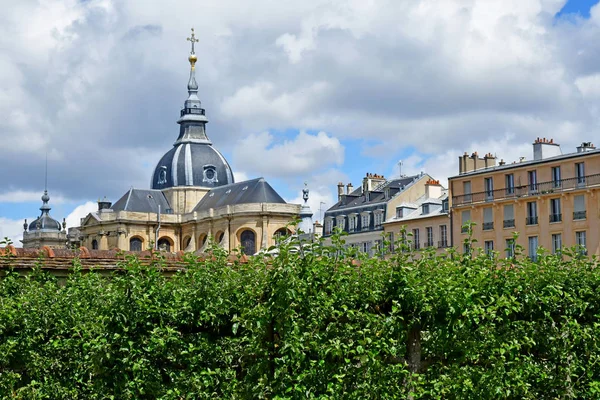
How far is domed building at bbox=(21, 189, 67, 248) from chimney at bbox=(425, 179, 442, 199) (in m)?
87.9

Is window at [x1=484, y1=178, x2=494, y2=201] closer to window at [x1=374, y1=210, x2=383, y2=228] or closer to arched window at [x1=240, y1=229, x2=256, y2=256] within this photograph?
window at [x1=374, y1=210, x2=383, y2=228]

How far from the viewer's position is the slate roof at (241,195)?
348 ft

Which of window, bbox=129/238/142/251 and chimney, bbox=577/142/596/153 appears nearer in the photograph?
chimney, bbox=577/142/596/153

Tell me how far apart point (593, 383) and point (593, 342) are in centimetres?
65

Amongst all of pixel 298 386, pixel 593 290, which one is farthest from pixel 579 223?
pixel 298 386

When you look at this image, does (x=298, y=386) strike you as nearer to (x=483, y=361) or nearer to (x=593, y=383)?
(x=483, y=361)

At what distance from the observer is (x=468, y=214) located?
2363 inches

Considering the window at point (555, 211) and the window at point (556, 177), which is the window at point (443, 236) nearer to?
the window at point (555, 211)

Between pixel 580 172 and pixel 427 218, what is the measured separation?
40.9 feet

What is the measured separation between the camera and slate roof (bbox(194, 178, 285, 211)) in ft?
348

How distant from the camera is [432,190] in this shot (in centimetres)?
6975

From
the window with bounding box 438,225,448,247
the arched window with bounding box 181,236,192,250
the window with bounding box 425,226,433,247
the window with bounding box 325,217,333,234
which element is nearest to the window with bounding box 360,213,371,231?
the window with bounding box 325,217,333,234

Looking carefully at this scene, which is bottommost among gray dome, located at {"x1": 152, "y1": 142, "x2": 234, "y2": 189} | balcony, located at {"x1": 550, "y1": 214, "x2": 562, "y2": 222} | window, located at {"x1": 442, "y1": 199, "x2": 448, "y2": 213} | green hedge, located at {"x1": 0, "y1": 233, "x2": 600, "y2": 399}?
green hedge, located at {"x1": 0, "y1": 233, "x2": 600, "y2": 399}

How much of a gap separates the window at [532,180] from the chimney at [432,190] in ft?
43.8
